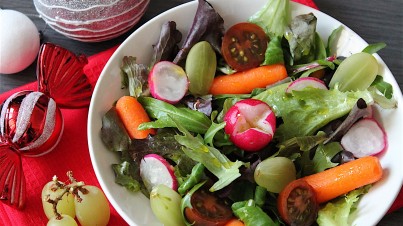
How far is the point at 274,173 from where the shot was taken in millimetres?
976

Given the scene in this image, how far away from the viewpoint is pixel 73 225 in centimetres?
103

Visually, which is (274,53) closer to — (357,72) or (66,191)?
(357,72)

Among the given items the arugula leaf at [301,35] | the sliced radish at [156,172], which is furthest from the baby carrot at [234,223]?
the arugula leaf at [301,35]

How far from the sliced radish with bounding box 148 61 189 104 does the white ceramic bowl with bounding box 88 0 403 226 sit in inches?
2.8

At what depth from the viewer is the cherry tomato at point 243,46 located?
3.74 feet

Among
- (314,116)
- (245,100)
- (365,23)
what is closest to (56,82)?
(245,100)

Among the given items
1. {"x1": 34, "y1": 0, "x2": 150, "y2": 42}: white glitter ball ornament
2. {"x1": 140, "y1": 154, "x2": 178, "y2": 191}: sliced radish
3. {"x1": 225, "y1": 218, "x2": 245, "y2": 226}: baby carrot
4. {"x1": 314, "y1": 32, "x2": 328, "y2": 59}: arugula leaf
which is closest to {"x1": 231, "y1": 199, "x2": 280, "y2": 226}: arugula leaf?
{"x1": 225, "y1": 218, "x2": 245, "y2": 226}: baby carrot

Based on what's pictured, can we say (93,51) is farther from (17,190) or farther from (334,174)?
(334,174)

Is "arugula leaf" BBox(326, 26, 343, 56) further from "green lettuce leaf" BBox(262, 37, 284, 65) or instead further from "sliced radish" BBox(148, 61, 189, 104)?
"sliced radish" BBox(148, 61, 189, 104)

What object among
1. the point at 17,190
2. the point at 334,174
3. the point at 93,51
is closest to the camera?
the point at 334,174

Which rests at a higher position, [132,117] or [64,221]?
[132,117]

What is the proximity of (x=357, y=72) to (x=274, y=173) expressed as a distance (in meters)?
0.26

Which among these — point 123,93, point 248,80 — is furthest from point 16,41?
point 248,80

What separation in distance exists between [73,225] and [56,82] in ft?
→ 1.06
